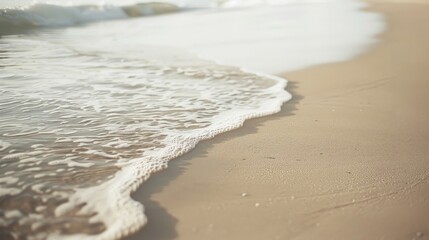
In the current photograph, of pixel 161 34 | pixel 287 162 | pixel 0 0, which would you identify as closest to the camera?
pixel 287 162

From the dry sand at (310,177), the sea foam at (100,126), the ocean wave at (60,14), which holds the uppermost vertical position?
the ocean wave at (60,14)

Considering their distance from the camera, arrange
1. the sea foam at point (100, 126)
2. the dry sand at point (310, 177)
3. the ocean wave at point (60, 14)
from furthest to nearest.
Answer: the ocean wave at point (60, 14) < the sea foam at point (100, 126) < the dry sand at point (310, 177)

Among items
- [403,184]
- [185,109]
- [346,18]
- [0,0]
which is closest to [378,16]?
[346,18]

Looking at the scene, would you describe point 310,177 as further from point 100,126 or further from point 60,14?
point 60,14

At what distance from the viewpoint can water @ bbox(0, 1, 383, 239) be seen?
2158mm

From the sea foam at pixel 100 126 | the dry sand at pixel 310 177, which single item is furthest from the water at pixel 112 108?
the dry sand at pixel 310 177

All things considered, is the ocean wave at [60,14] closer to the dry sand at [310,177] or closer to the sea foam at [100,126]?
the sea foam at [100,126]

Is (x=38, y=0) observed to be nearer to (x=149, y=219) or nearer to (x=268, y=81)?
(x=268, y=81)

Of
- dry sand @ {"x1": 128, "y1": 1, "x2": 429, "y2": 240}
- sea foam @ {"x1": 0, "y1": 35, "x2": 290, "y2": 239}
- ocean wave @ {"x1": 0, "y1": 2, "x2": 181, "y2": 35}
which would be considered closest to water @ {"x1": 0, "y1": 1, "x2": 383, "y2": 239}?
sea foam @ {"x1": 0, "y1": 35, "x2": 290, "y2": 239}

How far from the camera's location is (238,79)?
16.4 ft

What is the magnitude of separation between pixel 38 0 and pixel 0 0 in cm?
114

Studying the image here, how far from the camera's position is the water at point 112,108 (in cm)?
216

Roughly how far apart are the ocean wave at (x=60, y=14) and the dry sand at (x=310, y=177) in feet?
28.0

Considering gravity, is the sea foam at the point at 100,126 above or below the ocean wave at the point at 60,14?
below
